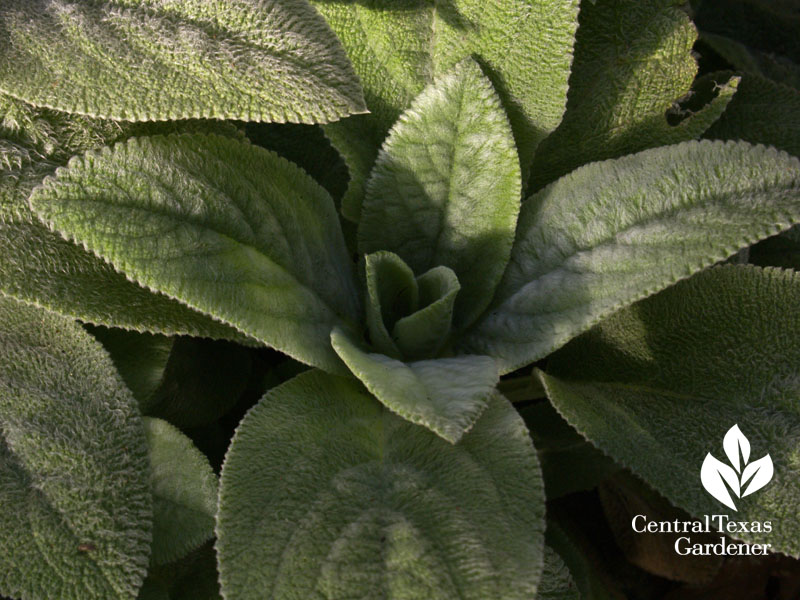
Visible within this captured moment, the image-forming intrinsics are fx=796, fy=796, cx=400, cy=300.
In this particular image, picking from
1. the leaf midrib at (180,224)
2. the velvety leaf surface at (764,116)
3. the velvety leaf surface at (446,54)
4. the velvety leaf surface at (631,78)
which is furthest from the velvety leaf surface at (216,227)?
the velvety leaf surface at (764,116)

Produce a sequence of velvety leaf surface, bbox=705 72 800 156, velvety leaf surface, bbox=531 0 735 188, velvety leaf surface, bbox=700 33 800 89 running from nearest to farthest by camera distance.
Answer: velvety leaf surface, bbox=531 0 735 188, velvety leaf surface, bbox=705 72 800 156, velvety leaf surface, bbox=700 33 800 89

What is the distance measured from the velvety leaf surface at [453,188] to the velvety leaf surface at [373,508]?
0.21 meters

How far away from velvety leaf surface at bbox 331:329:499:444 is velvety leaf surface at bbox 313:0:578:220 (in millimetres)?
262

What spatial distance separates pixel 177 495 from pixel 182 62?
415 mm

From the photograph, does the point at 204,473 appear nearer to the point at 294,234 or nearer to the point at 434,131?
the point at 294,234

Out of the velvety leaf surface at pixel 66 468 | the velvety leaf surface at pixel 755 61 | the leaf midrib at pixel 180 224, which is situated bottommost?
the velvety leaf surface at pixel 66 468

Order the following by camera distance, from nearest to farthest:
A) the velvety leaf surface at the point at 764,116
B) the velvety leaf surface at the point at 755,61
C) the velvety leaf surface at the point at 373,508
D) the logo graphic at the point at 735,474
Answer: the velvety leaf surface at the point at 373,508, the logo graphic at the point at 735,474, the velvety leaf surface at the point at 764,116, the velvety leaf surface at the point at 755,61

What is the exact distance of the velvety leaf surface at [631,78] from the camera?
97cm

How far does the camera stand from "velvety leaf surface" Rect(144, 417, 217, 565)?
752mm

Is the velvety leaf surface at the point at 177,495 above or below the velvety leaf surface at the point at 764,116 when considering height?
below

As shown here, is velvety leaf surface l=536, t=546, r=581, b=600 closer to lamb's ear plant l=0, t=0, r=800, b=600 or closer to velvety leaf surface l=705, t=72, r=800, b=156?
lamb's ear plant l=0, t=0, r=800, b=600

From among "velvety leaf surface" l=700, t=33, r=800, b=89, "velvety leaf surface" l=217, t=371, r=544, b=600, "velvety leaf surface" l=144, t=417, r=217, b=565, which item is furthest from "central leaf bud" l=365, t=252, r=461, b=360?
"velvety leaf surface" l=700, t=33, r=800, b=89

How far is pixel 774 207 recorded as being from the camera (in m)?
0.68

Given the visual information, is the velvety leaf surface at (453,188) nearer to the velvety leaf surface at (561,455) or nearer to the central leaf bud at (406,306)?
the central leaf bud at (406,306)
